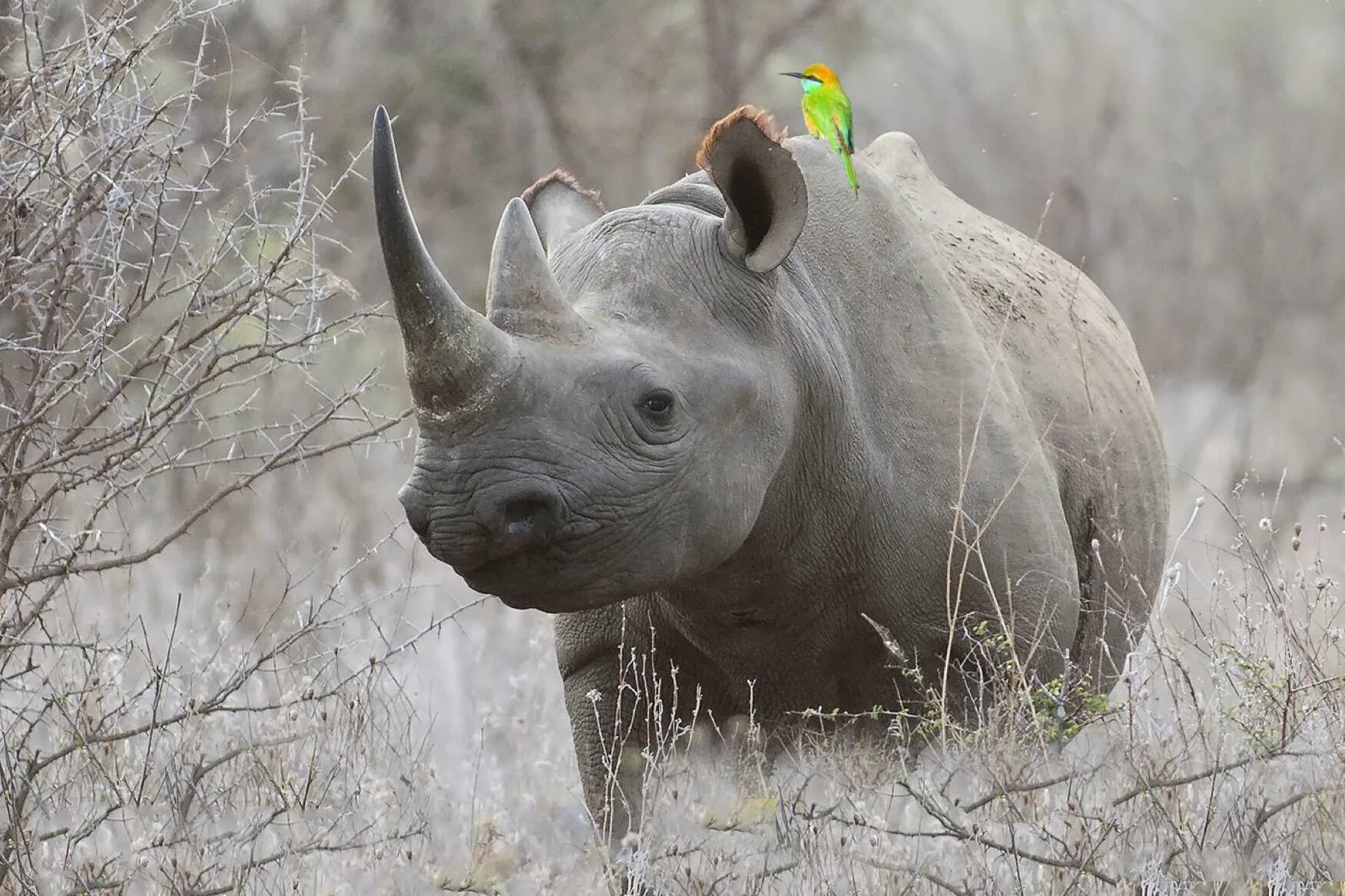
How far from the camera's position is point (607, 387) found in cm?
455

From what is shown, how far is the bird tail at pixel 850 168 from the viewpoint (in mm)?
5516

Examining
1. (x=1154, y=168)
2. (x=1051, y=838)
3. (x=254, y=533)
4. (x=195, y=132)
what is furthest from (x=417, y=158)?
(x=1051, y=838)

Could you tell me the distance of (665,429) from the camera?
4.65 m

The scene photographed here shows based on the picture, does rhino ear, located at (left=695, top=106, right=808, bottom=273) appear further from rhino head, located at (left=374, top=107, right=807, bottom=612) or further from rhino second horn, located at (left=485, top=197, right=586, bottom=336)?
rhino second horn, located at (left=485, top=197, right=586, bottom=336)

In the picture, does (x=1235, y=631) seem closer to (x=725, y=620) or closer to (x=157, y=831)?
(x=725, y=620)

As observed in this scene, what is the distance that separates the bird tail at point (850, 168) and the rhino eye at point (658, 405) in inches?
44.5

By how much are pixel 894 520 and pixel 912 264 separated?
2.32 ft

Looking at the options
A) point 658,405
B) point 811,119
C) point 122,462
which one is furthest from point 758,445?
point 122,462

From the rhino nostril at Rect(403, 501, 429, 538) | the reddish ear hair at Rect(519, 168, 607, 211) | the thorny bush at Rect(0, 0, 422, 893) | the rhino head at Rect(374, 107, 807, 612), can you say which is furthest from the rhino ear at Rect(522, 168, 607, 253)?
the rhino nostril at Rect(403, 501, 429, 538)

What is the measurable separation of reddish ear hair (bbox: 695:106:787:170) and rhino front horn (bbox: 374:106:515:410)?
2.67 feet

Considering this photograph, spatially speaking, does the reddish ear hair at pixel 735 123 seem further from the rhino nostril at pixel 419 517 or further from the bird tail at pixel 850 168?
the rhino nostril at pixel 419 517

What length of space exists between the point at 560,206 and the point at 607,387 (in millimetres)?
1178

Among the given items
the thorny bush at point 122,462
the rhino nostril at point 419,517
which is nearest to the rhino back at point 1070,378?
the thorny bush at point 122,462

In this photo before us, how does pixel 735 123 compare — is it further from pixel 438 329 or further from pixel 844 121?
pixel 438 329
